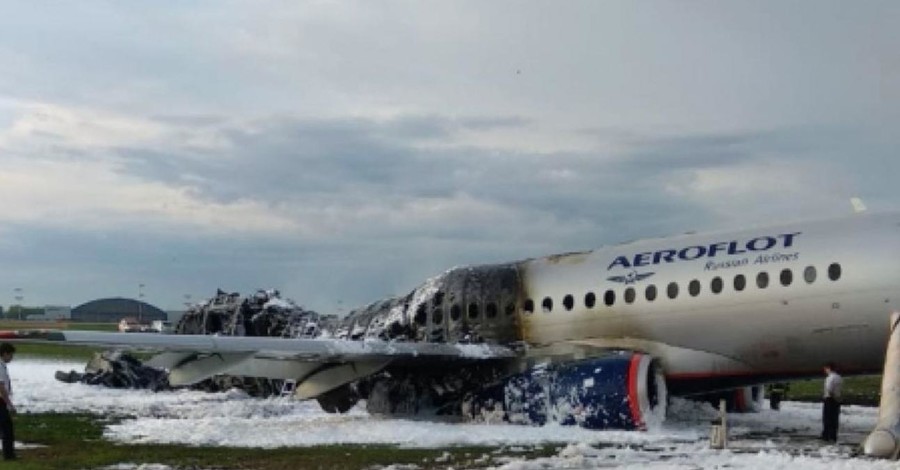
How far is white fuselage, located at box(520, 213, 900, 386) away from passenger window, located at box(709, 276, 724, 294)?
3cm

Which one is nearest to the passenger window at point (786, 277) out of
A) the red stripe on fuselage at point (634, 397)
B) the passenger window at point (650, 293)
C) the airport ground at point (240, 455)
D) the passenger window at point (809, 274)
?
the passenger window at point (809, 274)

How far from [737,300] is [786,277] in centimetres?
98

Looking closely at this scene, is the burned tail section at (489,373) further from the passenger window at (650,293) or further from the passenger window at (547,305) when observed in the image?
the passenger window at (650,293)

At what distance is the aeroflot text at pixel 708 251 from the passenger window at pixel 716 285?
19.6 inches

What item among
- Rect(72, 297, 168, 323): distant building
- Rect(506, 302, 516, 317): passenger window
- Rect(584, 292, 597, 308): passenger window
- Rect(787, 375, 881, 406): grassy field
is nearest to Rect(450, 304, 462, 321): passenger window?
Rect(506, 302, 516, 317): passenger window

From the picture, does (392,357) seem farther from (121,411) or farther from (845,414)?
(845,414)

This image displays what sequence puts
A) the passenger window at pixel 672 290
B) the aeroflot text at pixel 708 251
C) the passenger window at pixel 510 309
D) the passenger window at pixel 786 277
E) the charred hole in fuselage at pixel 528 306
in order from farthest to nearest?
the passenger window at pixel 510 309, the charred hole in fuselage at pixel 528 306, the passenger window at pixel 672 290, the aeroflot text at pixel 708 251, the passenger window at pixel 786 277

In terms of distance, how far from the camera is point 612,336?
21.2 meters

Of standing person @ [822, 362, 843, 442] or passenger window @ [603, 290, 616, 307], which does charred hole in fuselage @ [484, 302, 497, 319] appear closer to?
passenger window @ [603, 290, 616, 307]

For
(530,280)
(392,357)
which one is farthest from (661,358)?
(392,357)

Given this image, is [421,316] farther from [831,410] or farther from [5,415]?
[5,415]

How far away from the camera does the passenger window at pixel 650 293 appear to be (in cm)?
2072

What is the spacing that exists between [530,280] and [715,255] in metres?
4.09

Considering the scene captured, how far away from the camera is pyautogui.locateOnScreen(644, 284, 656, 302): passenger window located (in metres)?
20.7
